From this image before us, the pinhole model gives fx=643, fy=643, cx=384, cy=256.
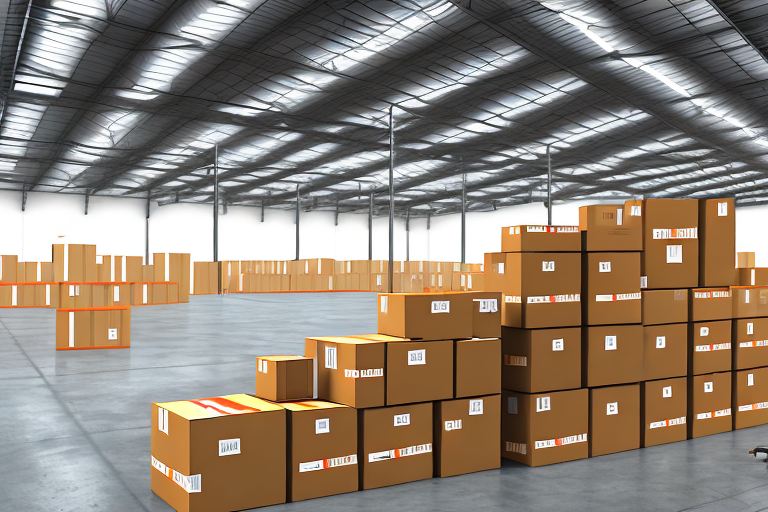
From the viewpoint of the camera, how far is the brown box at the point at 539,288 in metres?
4.28

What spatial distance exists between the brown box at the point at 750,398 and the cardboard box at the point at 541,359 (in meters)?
1.75

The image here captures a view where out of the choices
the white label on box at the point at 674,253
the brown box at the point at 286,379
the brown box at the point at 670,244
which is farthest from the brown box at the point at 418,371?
the white label on box at the point at 674,253

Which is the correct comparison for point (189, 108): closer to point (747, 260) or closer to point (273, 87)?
point (273, 87)

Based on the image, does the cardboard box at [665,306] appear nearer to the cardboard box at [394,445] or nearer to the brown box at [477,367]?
the brown box at [477,367]

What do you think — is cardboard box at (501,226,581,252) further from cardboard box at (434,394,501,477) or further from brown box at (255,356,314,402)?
brown box at (255,356,314,402)

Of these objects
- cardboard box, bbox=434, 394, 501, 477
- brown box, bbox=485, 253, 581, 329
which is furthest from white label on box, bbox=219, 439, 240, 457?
brown box, bbox=485, 253, 581, 329

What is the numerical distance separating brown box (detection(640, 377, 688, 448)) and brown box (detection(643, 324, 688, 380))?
0.07 m

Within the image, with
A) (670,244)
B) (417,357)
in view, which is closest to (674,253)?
(670,244)

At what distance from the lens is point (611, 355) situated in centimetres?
450

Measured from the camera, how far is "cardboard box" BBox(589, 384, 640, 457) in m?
4.39

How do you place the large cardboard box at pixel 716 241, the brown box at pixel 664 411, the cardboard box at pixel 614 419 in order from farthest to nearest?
the large cardboard box at pixel 716 241, the brown box at pixel 664 411, the cardboard box at pixel 614 419

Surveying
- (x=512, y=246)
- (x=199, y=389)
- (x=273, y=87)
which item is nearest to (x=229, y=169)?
(x=273, y=87)

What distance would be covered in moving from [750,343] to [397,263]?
23.0 metres

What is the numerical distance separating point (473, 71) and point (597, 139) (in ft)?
24.5
